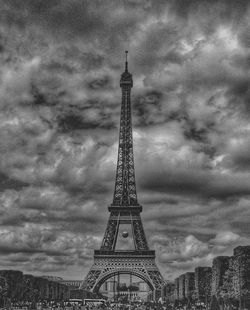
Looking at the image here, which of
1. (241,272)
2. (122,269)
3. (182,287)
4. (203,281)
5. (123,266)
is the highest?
(123,266)

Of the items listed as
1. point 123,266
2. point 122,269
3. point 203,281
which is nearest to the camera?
point 203,281

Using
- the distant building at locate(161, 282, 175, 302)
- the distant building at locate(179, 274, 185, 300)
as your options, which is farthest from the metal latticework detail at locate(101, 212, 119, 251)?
the distant building at locate(179, 274, 185, 300)

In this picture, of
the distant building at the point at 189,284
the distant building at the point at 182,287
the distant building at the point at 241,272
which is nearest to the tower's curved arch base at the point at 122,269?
the distant building at the point at 182,287

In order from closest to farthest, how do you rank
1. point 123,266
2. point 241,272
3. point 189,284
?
point 241,272
point 189,284
point 123,266

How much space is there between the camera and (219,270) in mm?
70250

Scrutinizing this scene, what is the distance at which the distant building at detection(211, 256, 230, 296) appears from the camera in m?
70.1

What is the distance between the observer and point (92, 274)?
338 feet

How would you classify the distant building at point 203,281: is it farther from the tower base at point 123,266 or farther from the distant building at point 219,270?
the tower base at point 123,266

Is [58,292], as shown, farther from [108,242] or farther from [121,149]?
[121,149]

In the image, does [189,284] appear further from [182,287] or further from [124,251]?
[124,251]

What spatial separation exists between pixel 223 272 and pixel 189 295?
49.0ft

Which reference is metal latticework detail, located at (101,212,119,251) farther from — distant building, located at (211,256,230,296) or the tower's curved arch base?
distant building, located at (211,256,230,296)

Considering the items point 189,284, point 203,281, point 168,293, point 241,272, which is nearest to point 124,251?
point 168,293

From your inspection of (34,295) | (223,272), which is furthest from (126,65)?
(223,272)
